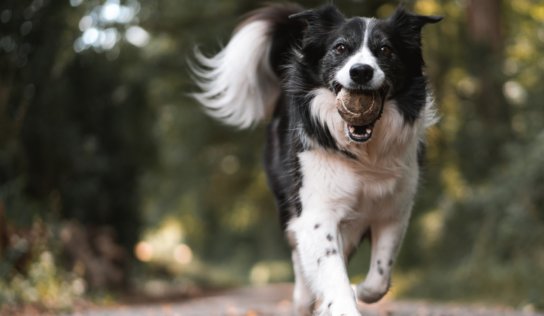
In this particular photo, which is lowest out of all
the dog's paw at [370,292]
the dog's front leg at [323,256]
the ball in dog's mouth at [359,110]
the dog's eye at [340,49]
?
the dog's paw at [370,292]

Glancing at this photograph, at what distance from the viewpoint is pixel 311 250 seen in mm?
4945

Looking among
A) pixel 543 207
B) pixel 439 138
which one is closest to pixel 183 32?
pixel 439 138

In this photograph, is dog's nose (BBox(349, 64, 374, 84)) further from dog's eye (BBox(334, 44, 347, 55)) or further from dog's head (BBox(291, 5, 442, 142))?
dog's eye (BBox(334, 44, 347, 55))

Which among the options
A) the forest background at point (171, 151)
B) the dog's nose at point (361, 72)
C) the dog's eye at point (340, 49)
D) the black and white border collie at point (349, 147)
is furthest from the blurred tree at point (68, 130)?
the dog's nose at point (361, 72)

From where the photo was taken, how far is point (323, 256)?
4.89 meters

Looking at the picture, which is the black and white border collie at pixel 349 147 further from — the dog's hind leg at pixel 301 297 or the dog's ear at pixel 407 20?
the dog's hind leg at pixel 301 297

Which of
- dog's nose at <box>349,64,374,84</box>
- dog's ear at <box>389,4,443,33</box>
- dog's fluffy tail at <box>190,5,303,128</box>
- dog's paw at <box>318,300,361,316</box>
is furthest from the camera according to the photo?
dog's fluffy tail at <box>190,5,303,128</box>

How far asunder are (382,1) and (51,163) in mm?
5184

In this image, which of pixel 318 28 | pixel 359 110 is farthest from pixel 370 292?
pixel 318 28

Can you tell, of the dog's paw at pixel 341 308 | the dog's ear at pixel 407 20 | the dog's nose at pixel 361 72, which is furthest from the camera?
the dog's ear at pixel 407 20

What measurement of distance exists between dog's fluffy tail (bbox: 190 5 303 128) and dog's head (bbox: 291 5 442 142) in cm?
108

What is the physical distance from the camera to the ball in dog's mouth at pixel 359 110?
15.2ft

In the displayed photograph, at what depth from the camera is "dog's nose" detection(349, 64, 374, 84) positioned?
4453mm

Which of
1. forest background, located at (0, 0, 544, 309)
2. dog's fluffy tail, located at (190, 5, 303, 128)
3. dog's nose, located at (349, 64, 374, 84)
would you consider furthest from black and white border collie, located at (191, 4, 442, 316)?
forest background, located at (0, 0, 544, 309)
